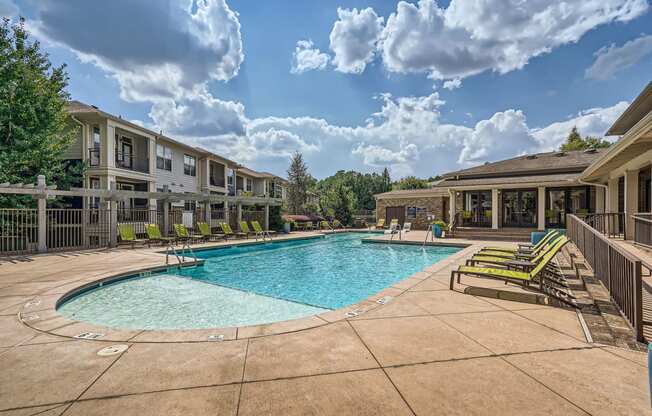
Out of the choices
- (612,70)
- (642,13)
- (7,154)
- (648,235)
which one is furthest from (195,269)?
(612,70)

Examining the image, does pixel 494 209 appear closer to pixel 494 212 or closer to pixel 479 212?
pixel 494 212

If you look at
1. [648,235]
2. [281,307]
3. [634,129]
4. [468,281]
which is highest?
[634,129]

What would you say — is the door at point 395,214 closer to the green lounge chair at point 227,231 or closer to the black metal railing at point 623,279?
the green lounge chair at point 227,231

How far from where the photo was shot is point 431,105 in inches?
766

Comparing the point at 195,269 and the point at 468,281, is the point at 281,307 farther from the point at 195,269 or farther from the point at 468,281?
the point at 195,269

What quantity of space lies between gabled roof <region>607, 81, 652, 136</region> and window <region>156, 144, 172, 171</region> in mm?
23716

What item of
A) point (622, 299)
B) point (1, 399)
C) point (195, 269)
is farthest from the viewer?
point (195, 269)

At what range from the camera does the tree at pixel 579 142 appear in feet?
118

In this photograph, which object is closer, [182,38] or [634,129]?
[634,129]

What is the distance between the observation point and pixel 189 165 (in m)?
22.6

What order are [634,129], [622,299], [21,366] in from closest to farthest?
[21,366]
[622,299]
[634,129]

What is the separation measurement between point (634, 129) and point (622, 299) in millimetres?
4302

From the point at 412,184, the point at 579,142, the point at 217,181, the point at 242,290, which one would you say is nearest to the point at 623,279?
the point at 242,290

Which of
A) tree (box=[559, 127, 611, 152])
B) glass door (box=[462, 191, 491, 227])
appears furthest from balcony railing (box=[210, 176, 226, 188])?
tree (box=[559, 127, 611, 152])
